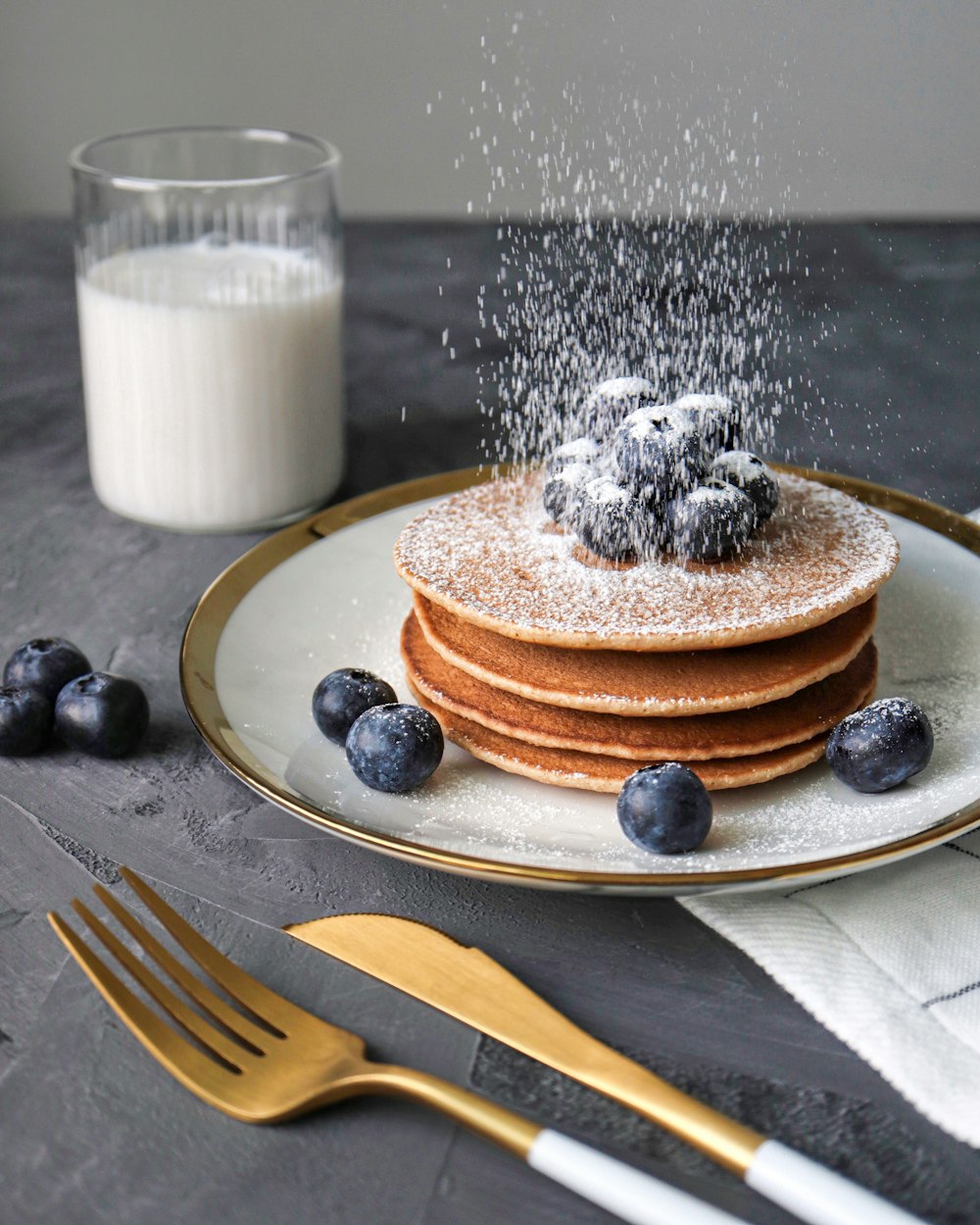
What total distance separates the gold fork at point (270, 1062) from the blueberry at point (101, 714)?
0.31 metres

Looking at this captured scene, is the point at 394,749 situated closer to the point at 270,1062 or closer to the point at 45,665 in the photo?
the point at 270,1062

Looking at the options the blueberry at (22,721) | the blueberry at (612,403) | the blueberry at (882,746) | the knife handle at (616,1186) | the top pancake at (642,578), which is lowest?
the blueberry at (22,721)

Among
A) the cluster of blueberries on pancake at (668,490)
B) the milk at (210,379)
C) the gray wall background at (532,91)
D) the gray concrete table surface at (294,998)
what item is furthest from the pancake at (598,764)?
the milk at (210,379)

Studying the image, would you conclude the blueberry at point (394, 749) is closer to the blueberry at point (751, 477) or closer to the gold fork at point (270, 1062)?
the gold fork at point (270, 1062)

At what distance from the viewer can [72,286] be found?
2525mm

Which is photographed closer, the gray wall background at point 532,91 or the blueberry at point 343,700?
the blueberry at point 343,700

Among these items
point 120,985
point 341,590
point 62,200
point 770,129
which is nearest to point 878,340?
point 770,129

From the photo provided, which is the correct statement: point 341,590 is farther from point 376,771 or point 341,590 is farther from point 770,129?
point 770,129

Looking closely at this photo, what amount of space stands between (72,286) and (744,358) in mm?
1317

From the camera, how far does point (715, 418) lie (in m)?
1.33

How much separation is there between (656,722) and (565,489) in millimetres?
277

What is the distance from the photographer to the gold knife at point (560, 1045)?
74 cm

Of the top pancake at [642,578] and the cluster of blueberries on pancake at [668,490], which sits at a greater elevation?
the cluster of blueberries on pancake at [668,490]

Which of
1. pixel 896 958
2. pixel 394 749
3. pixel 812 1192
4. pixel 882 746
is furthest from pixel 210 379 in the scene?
pixel 812 1192
